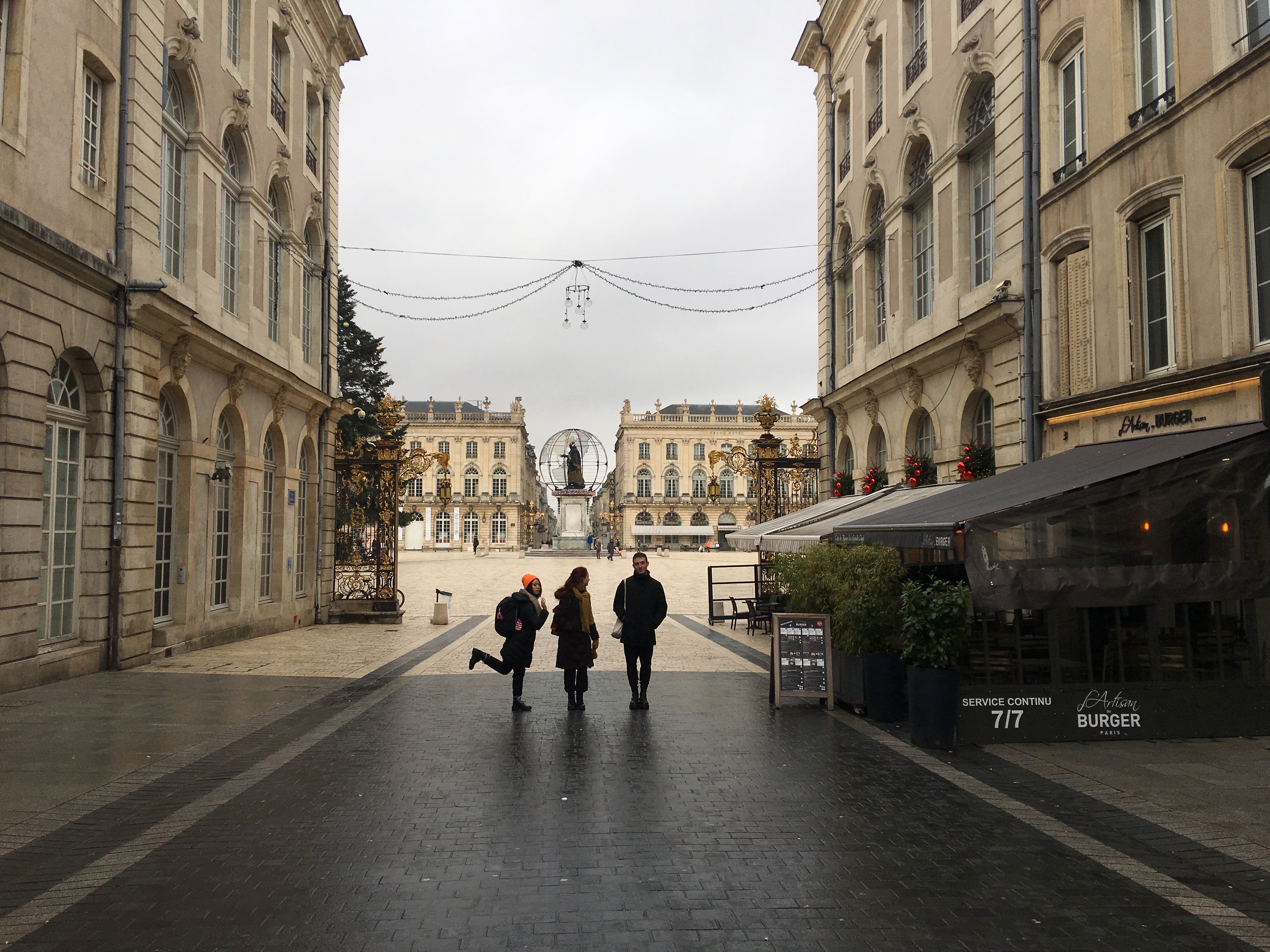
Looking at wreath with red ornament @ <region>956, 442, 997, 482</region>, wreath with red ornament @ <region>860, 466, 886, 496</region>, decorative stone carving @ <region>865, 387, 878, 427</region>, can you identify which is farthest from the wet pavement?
decorative stone carving @ <region>865, 387, 878, 427</region>

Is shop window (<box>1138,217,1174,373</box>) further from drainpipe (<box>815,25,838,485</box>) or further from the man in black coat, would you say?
drainpipe (<box>815,25,838,485</box>)

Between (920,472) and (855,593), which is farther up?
(920,472)

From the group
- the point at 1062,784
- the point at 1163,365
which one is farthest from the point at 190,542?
the point at 1163,365

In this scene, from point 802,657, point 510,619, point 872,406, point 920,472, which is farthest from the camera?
point 872,406

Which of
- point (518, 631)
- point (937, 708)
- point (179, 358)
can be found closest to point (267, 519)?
point (179, 358)

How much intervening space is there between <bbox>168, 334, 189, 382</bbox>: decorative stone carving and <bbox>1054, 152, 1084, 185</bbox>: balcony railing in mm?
12633

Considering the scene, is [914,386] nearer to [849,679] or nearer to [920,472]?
[920,472]

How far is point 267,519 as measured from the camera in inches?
736

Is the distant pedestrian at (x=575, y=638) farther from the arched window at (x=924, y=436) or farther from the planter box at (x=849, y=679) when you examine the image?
the arched window at (x=924, y=436)

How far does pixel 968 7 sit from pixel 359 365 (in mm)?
33766

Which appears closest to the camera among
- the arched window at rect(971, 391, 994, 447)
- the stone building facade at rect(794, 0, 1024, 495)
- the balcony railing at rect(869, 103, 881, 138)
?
the stone building facade at rect(794, 0, 1024, 495)

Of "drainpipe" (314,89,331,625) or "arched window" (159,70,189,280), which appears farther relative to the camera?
"drainpipe" (314,89,331,625)

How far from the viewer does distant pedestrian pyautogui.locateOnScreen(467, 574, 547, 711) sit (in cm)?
966

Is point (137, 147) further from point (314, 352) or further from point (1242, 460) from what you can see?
point (1242, 460)
